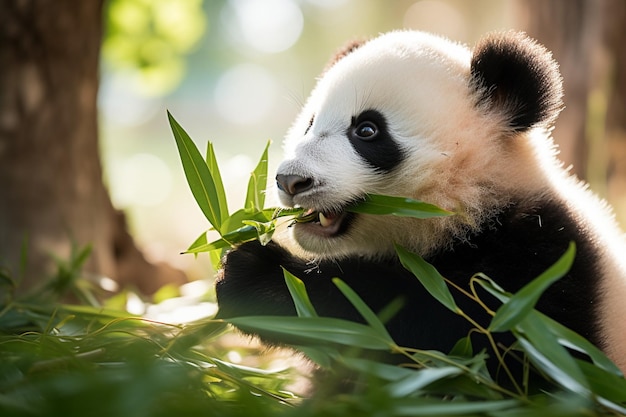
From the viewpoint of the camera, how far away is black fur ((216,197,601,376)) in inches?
70.4

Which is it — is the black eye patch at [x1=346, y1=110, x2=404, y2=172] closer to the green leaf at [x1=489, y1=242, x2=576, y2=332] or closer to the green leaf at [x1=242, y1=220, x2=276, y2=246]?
the green leaf at [x1=242, y1=220, x2=276, y2=246]

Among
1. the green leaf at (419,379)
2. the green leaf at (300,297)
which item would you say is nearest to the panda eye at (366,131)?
the green leaf at (300,297)

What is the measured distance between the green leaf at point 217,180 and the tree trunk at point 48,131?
115 centimetres

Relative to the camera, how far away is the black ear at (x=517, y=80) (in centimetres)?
203

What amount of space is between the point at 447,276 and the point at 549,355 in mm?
450

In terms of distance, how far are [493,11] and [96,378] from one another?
20574 millimetres

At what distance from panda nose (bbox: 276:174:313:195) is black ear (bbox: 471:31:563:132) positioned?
0.58 metres

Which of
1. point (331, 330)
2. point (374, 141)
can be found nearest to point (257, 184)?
point (374, 141)

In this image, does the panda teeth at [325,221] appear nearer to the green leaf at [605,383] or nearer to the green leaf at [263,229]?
the green leaf at [263,229]

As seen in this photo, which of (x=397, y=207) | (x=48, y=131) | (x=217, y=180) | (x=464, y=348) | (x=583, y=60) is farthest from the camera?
(x=583, y=60)

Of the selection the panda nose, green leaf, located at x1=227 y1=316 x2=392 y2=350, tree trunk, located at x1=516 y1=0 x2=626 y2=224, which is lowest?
green leaf, located at x1=227 y1=316 x2=392 y2=350

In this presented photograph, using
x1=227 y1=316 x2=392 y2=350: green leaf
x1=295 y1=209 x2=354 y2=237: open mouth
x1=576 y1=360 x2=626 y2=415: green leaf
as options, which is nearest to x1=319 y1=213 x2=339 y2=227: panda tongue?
x1=295 y1=209 x2=354 y2=237: open mouth

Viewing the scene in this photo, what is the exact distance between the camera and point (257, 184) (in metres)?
2.18

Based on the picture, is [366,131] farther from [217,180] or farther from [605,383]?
[605,383]
